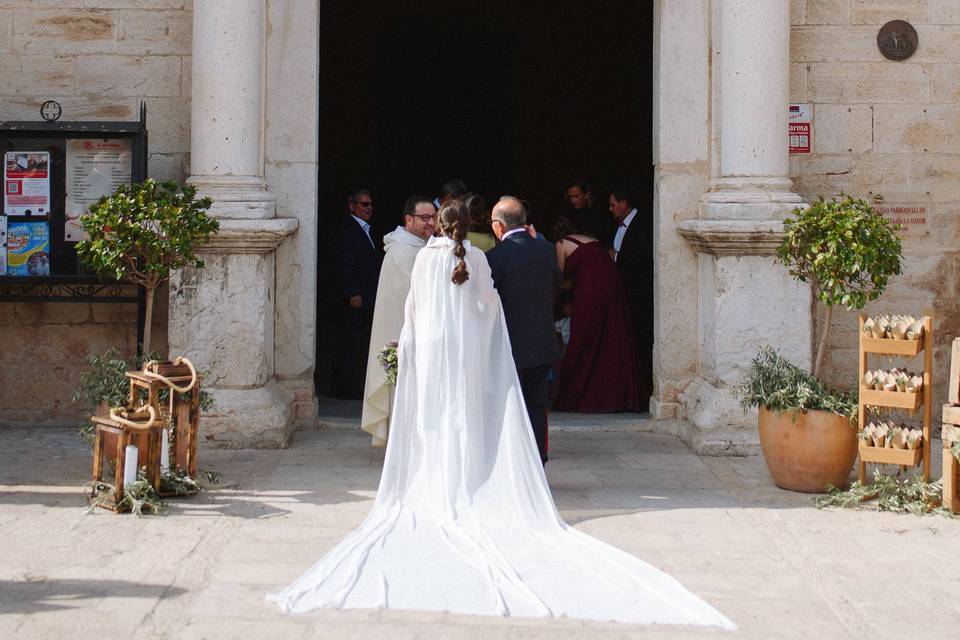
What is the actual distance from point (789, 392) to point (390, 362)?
2.18 metres

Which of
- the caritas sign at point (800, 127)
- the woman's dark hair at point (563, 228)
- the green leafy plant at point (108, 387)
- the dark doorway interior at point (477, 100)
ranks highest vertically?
the dark doorway interior at point (477, 100)

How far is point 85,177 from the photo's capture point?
8.15 metres

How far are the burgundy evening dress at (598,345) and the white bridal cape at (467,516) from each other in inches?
113

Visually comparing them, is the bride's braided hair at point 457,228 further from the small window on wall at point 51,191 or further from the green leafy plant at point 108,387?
the small window on wall at point 51,191

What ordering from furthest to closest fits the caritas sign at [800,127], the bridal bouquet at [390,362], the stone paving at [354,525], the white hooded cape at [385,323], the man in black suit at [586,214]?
1. the man in black suit at [586,214]
2. the caritas sign at [800,127]
3. the white hooded cape at [385,323]
4. the bridal bouquet at [390,362]
5. the stone paving at [354,525]

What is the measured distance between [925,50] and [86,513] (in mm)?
6143

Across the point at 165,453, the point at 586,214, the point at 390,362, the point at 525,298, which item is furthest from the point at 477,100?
the point at 165,453

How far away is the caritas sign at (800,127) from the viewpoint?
343 inches

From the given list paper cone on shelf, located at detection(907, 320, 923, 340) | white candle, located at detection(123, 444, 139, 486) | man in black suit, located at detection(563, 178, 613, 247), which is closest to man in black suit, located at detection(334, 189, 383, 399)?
man in black suit, located at detection(563, 178, 613, 247)

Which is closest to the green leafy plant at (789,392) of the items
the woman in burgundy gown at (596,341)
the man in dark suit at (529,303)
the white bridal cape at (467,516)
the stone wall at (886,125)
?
the man in dark suit at (529,303)

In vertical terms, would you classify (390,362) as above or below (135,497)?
above

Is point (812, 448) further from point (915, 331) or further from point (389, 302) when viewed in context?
point (389, 302)

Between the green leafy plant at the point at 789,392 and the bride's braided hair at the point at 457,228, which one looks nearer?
the bride's braided hair at the point at 457,228

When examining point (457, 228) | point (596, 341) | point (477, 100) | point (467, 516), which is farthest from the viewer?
point (477, 100)
